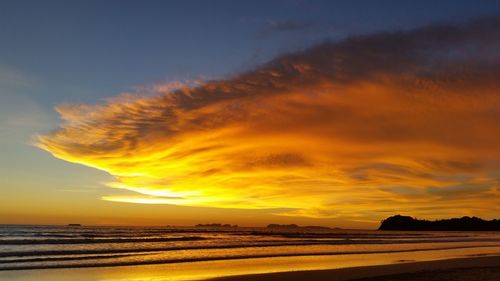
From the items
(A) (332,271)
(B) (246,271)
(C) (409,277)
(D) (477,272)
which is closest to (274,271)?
(B) (246,271)

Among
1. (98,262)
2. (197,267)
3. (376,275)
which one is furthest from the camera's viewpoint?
(98,262)

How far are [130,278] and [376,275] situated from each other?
42.9 feet

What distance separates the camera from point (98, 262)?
105 feet

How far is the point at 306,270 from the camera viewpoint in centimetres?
2750

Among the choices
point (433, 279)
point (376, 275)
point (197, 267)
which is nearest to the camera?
point (433, 279)

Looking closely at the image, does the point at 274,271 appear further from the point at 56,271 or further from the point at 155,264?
the point at 56,271

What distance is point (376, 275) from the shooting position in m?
24.9

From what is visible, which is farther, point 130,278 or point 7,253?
point 7,253

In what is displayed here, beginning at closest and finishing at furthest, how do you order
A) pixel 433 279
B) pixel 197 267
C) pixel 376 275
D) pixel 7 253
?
pixel 433 279
pixel 376 275
pixel 197 267
pixel 7 253

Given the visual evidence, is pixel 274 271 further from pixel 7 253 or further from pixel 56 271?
pixel 7 253

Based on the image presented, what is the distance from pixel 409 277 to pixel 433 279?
1288mm

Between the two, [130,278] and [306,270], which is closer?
[130,278]

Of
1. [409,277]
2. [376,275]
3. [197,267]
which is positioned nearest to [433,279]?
[409,277]

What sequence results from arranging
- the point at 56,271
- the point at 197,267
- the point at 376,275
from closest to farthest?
the point at 376,275
the point at 56,271
the point at 197,267
